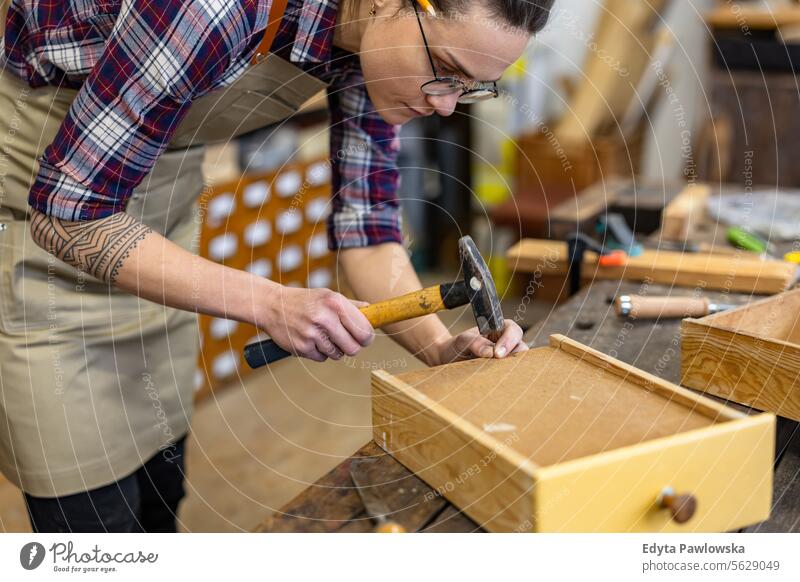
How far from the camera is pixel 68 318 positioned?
1438 millimetres

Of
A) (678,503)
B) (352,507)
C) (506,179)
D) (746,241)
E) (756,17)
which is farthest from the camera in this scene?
(506,179)

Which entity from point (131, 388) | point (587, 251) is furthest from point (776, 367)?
point (131, 388)

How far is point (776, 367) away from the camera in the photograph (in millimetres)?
1147

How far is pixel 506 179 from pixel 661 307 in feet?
8.78

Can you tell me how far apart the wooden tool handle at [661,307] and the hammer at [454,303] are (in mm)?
404

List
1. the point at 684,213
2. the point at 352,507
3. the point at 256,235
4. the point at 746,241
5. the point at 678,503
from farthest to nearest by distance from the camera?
the point at 256,235 → the point at 684,213 → the point at 746,241 → the point at 352,507 → the point at 678,503

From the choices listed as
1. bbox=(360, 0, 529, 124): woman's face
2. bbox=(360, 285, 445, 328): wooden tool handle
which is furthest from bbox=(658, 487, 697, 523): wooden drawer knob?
bbox=(360, 0, 529, 124): woman's face

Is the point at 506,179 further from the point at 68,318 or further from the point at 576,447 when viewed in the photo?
the point at 576,447

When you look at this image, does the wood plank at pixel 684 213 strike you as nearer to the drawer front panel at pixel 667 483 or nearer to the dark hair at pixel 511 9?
the dark hair at pixel 511 9

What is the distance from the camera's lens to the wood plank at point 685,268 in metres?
1.66

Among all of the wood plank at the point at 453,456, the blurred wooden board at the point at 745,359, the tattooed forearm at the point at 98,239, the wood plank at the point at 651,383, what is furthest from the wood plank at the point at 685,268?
the tattooed forearm at the point at 98,239

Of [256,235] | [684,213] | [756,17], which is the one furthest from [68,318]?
[756,17]

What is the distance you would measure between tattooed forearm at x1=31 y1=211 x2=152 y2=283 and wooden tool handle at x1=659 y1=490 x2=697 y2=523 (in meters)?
0.74
